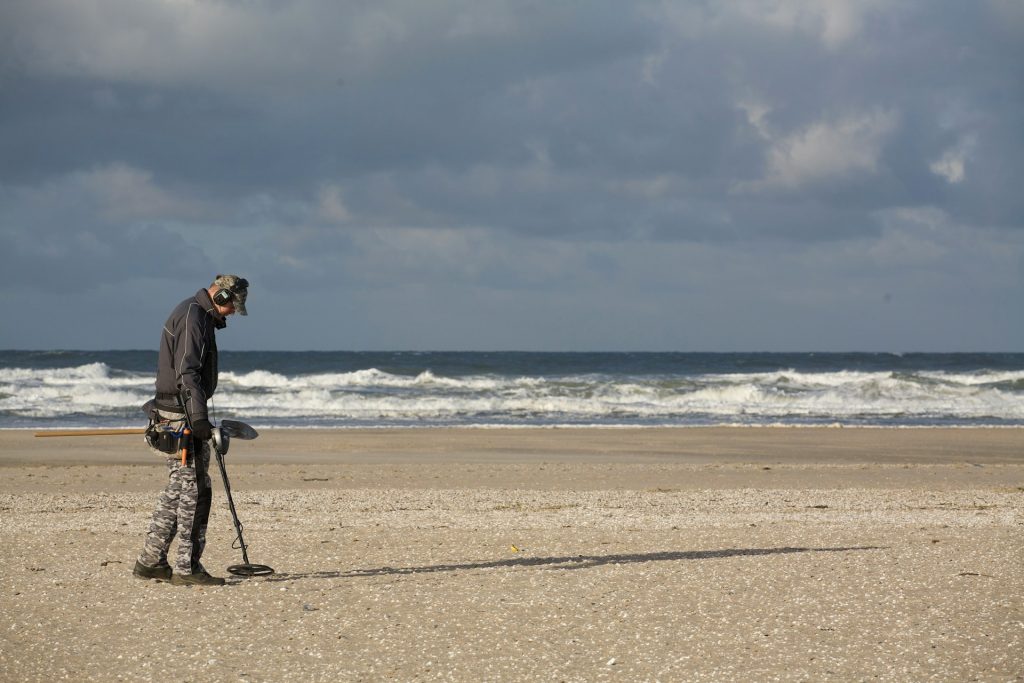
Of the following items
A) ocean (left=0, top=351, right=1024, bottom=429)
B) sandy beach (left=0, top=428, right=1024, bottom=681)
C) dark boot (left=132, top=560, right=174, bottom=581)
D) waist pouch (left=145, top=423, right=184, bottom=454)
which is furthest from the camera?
ocean (left=0, top=351, right=1024, bottom=429)

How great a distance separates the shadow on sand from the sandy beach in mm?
39

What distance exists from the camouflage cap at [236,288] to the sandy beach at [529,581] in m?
1.74

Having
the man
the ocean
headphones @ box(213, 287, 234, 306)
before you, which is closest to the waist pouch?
the man

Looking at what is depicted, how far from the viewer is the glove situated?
20.9 feet

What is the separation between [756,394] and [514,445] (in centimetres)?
2072

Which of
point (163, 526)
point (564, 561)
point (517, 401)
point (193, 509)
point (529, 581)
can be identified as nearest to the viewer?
point (193, 509)

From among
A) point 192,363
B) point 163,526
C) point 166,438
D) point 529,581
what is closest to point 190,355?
point 192,363

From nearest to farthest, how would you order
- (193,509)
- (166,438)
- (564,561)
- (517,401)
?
(166,438)
(193,509)
(564,561)
(517,401)

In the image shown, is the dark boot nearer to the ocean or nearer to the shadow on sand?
the shadow on sand

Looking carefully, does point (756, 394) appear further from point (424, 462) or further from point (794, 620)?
point (794, 620)

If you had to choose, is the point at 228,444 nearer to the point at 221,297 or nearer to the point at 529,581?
the point at 221,297

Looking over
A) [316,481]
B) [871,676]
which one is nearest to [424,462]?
[316,481]

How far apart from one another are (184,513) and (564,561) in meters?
2.69

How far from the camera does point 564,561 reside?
780 cm
